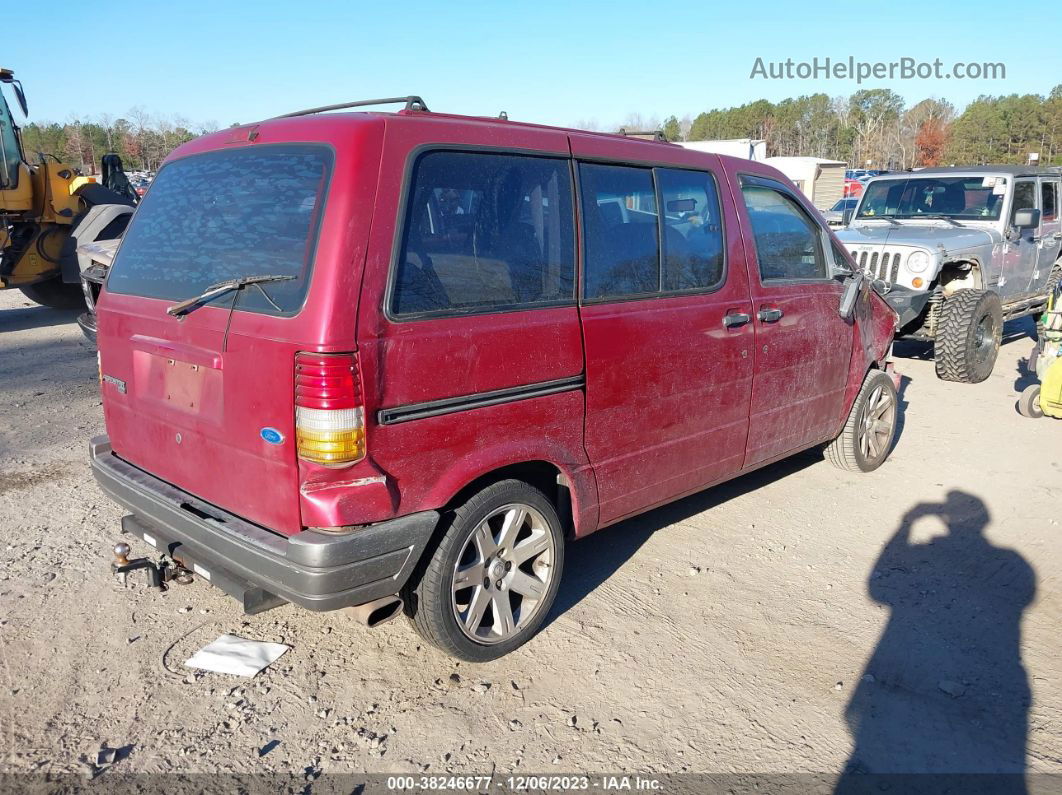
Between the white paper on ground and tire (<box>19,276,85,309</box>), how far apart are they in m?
10.5

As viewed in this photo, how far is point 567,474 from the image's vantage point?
3330mm

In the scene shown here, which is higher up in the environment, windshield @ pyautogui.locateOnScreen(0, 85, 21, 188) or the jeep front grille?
windshield @ pyautogui.locateOnScreen(0, 85, 21, 188)

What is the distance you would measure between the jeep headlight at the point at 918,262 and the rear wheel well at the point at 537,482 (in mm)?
6106

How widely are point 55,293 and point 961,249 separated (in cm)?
1222

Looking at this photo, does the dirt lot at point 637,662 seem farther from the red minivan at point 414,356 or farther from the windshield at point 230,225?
the windshield at point 230,225

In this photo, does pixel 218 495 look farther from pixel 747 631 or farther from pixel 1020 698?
pixel 1020 698

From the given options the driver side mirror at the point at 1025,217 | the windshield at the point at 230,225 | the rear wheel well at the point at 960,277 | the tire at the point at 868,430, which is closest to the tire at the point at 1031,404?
the rear wheel well at the point at 960,277

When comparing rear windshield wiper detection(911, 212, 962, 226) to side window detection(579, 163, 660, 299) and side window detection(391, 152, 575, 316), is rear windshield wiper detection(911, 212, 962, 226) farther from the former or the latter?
side window detection(391, 152, 575, 316)

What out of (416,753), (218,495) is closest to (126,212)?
(218,495)

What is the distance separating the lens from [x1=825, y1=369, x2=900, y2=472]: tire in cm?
530

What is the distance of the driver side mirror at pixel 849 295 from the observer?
467 centimetres

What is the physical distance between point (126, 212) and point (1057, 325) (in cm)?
1081

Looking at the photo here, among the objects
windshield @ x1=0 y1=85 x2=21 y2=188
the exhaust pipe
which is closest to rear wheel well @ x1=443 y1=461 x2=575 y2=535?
the exhaust pipe

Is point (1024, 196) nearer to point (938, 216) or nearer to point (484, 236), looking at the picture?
point (938, 216)
